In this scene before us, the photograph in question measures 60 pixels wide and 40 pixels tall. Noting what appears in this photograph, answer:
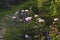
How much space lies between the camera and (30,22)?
→ 7574 mm

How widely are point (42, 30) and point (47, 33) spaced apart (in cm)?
29

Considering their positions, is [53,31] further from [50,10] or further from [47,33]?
[50,10]

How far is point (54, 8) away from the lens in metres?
8.12

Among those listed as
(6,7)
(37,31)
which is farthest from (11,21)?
(6,7)

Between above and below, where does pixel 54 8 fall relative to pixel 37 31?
above

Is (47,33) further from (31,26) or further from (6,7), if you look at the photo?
(6,7)

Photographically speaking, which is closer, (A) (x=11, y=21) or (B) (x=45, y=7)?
(A) (x=11, y=21)

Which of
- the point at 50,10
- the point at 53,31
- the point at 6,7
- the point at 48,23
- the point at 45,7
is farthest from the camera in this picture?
the point at 6,7

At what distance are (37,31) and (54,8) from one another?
1318mm

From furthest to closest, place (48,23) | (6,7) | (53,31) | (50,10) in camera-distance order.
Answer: (6,7), (50,10), (48,23), (53,31)

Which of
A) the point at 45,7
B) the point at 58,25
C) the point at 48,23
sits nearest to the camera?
the point at 58,25

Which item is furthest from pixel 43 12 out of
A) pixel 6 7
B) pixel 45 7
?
pixel 6 7

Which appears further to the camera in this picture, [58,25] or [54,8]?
[54,8]

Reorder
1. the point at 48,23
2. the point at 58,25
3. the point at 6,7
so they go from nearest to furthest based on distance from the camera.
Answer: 1. the point at 58,25
2. the point at 48,23
3. the point at 6,7
